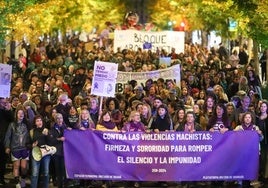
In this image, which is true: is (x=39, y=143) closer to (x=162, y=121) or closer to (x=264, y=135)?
(x=162, y=121)

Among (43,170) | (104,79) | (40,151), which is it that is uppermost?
(104,79)

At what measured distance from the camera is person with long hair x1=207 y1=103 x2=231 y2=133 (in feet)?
47.9

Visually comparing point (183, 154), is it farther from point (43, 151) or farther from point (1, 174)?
point (1, 174)

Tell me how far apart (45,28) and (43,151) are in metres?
22.4

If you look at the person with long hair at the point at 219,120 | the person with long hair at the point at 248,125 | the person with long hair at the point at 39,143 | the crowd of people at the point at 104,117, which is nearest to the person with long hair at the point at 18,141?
the crowd of people at the point at 104,117

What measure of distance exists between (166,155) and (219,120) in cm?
130

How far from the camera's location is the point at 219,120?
14.7 m

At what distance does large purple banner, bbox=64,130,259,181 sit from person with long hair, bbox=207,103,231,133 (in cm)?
39

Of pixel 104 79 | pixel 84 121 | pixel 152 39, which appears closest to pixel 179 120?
pixel 84 121

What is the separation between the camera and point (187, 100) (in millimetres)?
17219

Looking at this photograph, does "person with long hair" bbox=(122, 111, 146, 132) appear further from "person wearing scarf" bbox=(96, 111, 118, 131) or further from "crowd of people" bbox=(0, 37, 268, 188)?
"person wearing scarf" bbox=(96, 111, 118, 131)

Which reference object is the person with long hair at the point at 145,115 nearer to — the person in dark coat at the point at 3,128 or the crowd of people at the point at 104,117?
the crowd of people at the point at 104,117

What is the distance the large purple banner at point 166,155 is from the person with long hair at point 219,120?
1.27ft

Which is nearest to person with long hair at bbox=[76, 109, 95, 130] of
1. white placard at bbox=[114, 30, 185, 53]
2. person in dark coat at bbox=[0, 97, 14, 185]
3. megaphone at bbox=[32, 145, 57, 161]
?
megaphone at bbox=[32, 145, 57, 161]
